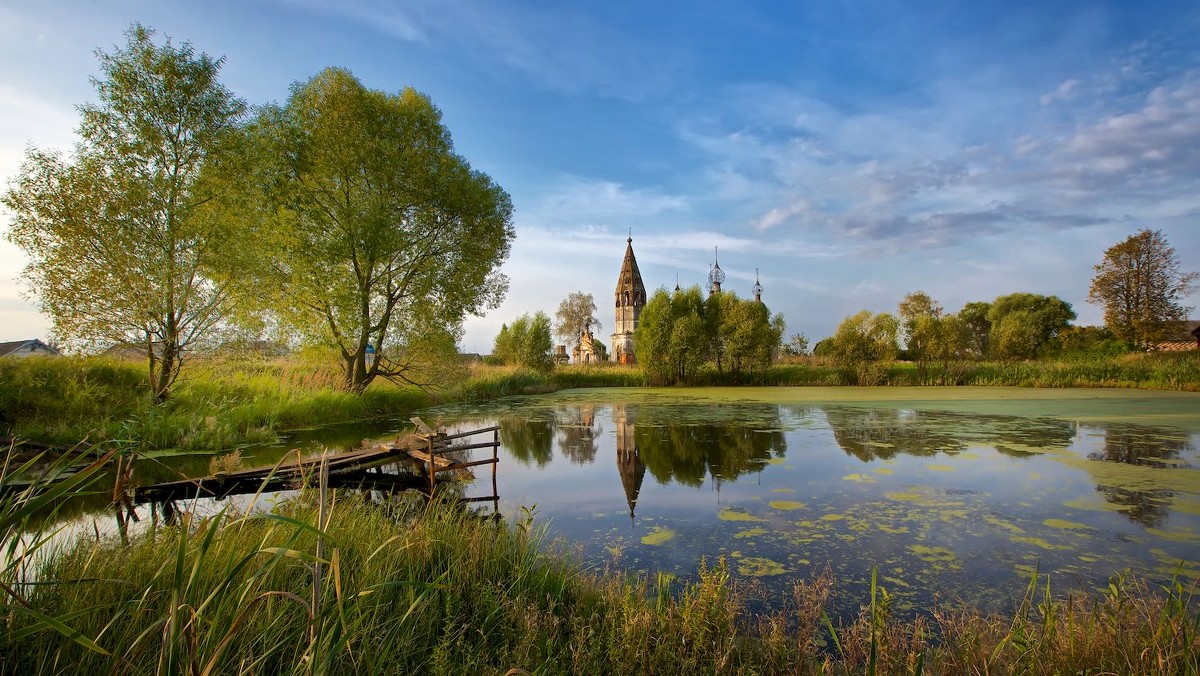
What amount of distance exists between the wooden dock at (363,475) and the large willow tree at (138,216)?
6193mm

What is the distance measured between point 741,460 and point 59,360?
15062mm

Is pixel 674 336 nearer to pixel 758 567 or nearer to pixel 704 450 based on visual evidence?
pixel 704 450

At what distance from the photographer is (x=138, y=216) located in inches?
462

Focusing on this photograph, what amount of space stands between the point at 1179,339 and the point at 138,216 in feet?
178

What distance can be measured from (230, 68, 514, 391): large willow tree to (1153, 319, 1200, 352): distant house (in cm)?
3802

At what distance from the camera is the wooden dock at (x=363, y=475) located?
7.05 meters

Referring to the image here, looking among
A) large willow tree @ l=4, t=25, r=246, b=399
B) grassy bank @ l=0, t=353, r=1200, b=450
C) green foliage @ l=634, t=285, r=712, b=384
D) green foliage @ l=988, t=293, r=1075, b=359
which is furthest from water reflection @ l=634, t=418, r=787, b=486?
green foliage @ l=988, t=293, r=1075, b=359

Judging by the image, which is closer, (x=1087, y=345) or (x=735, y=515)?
(x=735, y=515)

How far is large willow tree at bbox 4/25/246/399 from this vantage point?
11.0 m

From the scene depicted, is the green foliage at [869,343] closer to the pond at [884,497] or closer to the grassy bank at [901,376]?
the grassy bank at [901,376]

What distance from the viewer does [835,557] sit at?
18.4 feet

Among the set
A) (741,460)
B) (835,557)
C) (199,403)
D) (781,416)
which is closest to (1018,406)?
(781,416)

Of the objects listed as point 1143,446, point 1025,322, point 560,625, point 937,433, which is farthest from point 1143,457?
point 1025,322

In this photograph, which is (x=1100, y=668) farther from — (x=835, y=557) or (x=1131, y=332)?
(x=1131, y=332)
